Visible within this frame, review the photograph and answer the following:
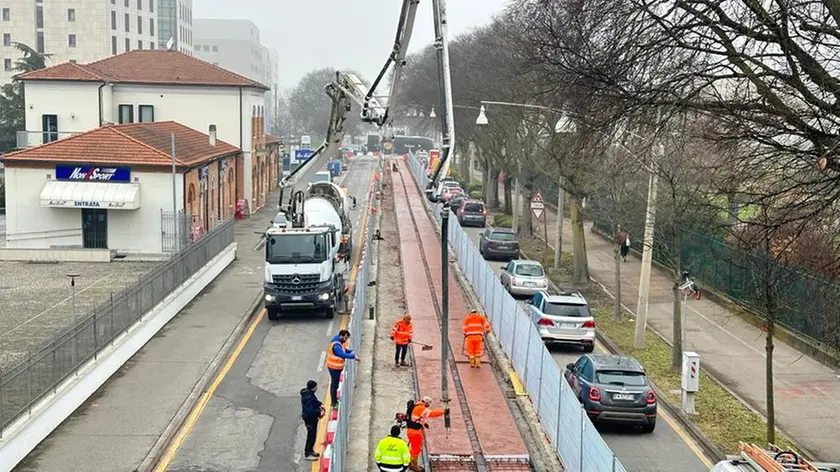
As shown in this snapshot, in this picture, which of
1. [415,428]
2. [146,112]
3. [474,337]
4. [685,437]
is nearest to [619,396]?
[685,437]

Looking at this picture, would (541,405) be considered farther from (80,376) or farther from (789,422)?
(80,376)

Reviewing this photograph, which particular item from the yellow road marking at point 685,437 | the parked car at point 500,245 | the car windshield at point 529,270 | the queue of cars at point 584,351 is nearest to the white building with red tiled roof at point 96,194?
the parked car at point 500,245

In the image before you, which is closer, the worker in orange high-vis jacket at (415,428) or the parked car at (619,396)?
the worker in orange high-vis jacket at (415,428)

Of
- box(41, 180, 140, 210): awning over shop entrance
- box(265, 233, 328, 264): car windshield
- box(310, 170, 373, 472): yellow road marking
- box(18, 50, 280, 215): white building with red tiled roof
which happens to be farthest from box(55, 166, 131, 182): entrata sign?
box(18, 50, 280, 215): white building with red tiled roof

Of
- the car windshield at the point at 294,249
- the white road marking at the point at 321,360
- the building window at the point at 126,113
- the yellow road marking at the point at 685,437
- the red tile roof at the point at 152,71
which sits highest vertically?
the red tile roof at the point at 152,71

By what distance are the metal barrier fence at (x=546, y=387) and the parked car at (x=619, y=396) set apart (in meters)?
0.91

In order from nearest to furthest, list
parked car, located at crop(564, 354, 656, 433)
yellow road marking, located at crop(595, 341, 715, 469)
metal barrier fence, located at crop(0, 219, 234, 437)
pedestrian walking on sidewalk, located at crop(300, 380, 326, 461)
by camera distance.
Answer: metal barrier fence, located at crop(0, 219, 234, 437), pedestrian walking on sidewalk, located at crop(300, 380, 326, 461), yellow road marking, located at crop(595, 341, 715, 469), parked car, located at crop(564, 354, 656, 433)

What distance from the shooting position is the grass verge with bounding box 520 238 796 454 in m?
19.5

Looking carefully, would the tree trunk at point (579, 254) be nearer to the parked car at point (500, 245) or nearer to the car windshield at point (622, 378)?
the parked car at point (500, 245)

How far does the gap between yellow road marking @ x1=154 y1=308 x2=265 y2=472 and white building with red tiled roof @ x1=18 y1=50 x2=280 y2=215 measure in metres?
30.1

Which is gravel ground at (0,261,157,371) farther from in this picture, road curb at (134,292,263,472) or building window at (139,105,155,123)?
building window at (139,105,155,123)

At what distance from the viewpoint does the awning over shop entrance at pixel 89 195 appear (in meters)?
40.6

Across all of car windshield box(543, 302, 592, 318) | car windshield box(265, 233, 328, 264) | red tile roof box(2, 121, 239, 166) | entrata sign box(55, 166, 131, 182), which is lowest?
car windshield box(543, 302, 592, 318)

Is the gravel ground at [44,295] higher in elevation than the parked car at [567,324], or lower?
lower
